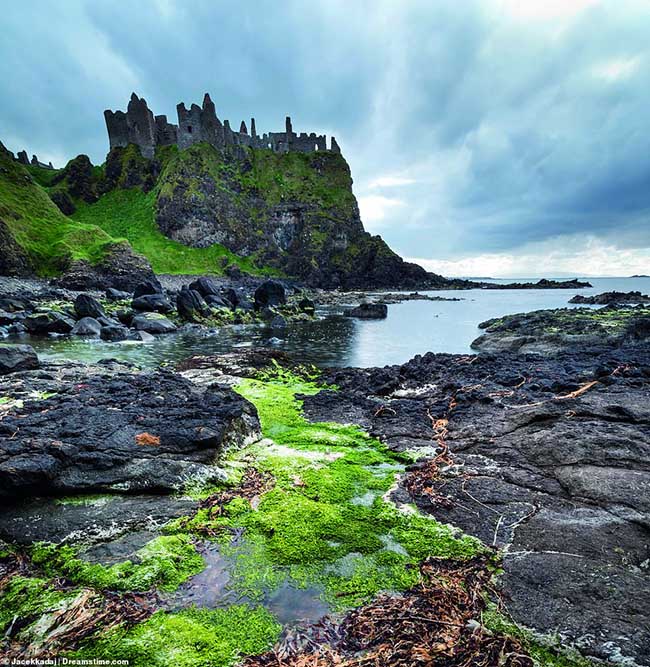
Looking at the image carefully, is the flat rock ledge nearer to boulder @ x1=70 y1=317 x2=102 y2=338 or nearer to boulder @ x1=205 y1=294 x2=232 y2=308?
boulder @ x1=70 y1=317 x2=102 y2=338

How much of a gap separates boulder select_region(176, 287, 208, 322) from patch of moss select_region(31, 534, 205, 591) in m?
31.3

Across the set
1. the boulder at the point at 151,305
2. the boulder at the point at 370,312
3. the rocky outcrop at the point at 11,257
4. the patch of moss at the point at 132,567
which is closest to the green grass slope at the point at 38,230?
the rocky outcrop at the point at 11,257

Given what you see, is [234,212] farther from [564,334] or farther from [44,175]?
[564,334]

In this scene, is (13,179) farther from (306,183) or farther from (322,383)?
(306,183)

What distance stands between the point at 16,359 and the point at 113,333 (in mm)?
13034

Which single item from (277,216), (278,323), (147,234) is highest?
(277,216)

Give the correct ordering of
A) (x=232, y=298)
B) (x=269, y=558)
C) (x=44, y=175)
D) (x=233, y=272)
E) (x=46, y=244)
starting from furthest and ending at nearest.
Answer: (x=44, y=175) < (x=233, y=272) < (x=46, y=244) < (x=232, y=298) < (x=269, y=558)

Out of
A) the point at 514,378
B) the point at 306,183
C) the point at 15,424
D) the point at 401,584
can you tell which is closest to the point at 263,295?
the point at 514,378

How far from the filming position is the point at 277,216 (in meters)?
114

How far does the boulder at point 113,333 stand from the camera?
24594mm

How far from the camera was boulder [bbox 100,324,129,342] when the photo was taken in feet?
80.7

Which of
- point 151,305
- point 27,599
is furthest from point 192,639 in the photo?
point 151,305

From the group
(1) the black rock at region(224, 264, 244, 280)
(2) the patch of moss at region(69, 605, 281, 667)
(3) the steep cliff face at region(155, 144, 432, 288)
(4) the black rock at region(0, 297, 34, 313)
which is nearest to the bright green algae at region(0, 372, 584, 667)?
(2) the patch of moss at region(69, 605, 281, 667)

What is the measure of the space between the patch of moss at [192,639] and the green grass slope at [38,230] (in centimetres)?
5289
